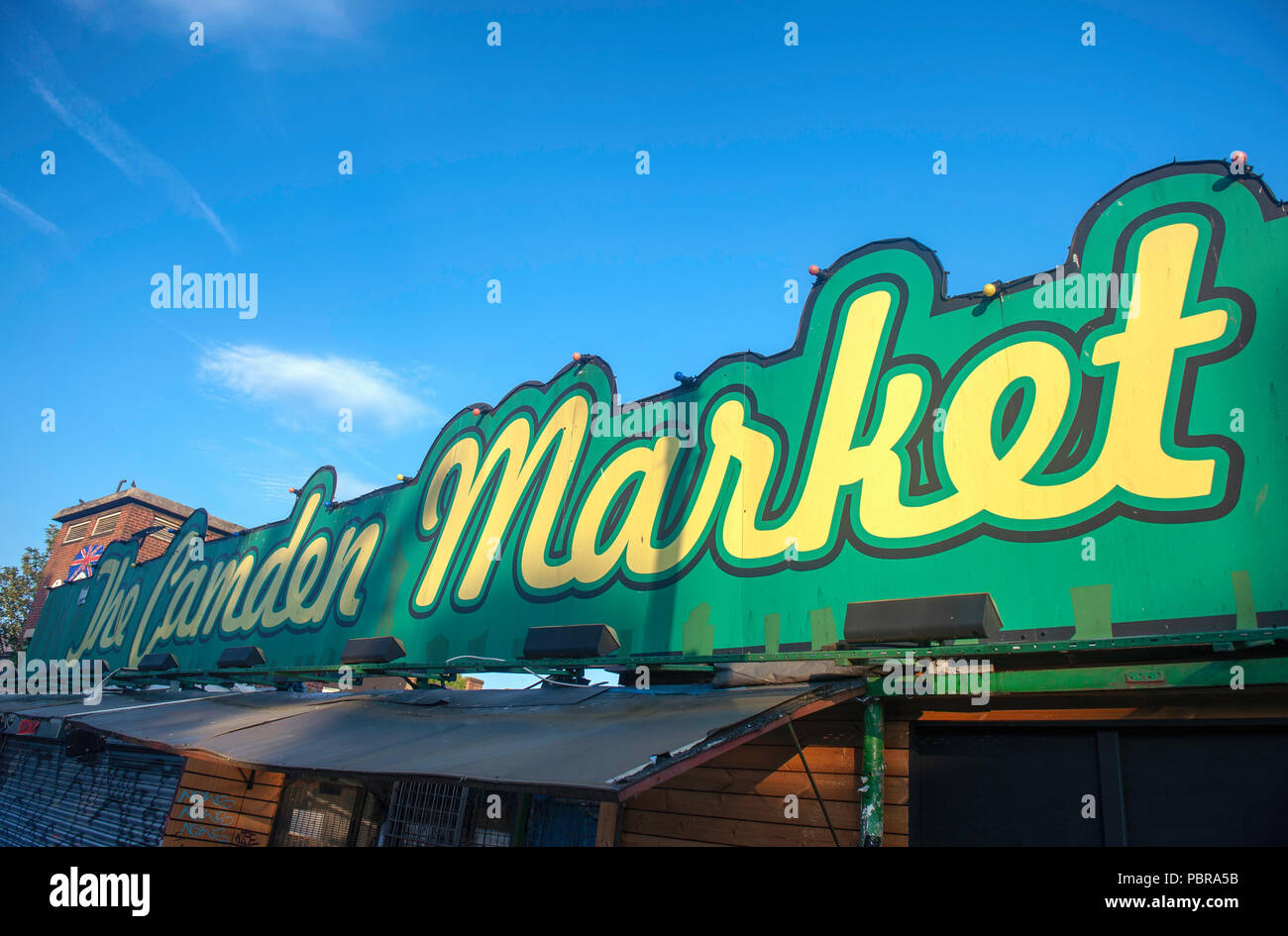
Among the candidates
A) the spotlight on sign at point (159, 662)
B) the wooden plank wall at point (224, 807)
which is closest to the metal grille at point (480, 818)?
the wooden plank wall at point (224, 807)

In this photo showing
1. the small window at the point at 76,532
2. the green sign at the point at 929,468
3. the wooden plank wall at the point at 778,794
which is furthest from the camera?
the small window at the point at 76,532

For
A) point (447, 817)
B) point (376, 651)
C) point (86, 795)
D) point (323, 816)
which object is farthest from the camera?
point (86, 795)

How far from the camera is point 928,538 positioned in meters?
5.67

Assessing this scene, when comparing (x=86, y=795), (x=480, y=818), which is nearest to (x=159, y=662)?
(x=86, y=795)

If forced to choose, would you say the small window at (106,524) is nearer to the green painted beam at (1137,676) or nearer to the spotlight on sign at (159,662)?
the spotlight on sign at (159,662)

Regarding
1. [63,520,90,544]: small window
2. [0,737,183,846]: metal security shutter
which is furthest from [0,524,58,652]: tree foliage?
[0,737,183,846]: metal security shutter

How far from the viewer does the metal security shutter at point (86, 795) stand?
10312 mm

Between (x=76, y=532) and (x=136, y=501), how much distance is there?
2855mm

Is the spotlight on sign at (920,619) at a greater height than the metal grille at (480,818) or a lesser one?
greater

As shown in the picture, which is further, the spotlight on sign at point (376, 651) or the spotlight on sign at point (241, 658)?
the spotlight on sign at point (241, 658)

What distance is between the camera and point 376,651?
360 inches

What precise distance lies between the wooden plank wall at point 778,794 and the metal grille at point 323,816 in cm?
359

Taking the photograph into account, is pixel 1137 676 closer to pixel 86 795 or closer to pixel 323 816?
pixel 323 816
